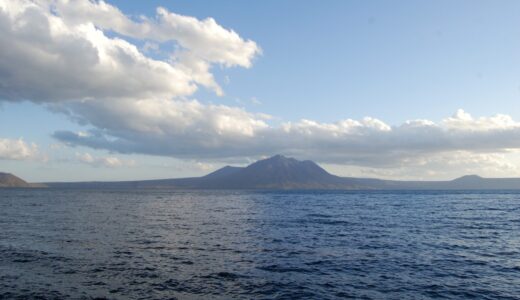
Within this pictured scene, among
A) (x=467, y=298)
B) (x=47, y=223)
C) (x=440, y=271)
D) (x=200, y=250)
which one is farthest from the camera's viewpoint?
(x=47, y=223)

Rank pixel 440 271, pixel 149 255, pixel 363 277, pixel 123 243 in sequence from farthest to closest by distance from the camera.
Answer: pixel 123 243
pixel 149 255
pixel 440 271
pixel 363 277

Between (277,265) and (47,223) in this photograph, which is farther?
(47,223)

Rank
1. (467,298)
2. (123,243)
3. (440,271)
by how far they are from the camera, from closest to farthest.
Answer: (467,298) → (440,271) → (123,243)

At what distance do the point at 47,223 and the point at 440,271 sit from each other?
62730 millimetres

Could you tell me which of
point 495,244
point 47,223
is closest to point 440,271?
point 495,244

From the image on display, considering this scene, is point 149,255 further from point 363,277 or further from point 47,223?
point 47,223

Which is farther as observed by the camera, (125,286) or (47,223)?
(47,223)

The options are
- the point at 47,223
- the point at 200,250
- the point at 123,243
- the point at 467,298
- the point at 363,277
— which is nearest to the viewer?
the point at 467,298

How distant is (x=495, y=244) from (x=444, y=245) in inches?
282

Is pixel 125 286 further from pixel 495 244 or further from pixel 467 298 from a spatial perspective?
pixel 495 244

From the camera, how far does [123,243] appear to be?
47781 mm

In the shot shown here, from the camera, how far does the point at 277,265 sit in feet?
120

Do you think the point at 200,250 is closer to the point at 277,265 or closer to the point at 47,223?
the point at 277,265

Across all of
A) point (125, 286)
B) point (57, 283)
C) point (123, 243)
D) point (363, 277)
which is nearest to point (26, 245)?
point (123, 243)
